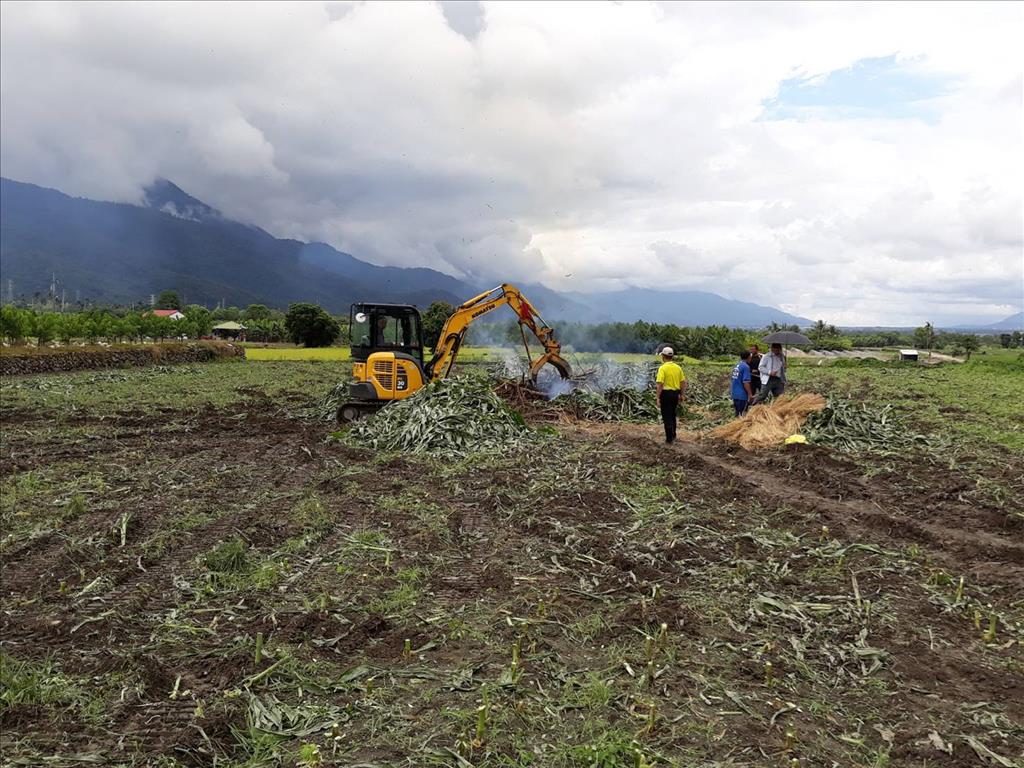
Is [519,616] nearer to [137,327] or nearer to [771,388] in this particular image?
[771,388]

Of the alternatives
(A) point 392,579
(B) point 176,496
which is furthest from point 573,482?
(B) point 176,496

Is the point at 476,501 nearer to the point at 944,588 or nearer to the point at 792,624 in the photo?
the point at 792,624

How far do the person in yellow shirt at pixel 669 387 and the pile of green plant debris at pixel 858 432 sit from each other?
255 cm

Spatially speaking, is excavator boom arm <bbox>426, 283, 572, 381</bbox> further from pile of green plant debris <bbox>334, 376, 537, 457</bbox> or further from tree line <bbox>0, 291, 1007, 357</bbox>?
pile of green plant debris <bbox>334, 376, 537, 457</bbox>

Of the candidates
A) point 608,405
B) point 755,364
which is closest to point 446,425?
point 608,405

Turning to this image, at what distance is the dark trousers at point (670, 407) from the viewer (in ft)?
40.2

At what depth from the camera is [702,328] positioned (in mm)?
53312

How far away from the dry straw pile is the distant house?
81.7 m

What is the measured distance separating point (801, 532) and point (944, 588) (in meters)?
1.61

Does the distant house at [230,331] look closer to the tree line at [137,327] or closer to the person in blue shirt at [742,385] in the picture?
the tree line at [137,327]

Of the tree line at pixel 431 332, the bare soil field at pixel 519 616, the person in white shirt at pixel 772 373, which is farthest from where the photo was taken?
the tree line at pixel 431 332

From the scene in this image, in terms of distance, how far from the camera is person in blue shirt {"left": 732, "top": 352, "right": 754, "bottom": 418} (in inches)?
564

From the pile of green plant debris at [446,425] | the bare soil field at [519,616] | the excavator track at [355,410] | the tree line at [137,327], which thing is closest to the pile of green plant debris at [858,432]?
the bare soil field at [519,616]

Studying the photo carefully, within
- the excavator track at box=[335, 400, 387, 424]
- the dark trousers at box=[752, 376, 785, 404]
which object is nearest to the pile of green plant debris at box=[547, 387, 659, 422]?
the dark trousers at box=[752, 376, 785, 404]
